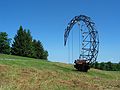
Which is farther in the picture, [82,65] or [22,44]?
[22,44]

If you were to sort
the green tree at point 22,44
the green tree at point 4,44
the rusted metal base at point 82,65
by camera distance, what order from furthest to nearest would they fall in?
the green tree at point 4,44 → the green tree at point 22,44 → the rusted metal base at point 82,65

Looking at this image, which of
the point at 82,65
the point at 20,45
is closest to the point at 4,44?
the point at 20,45

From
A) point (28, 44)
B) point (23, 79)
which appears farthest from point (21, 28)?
point (23, 79)

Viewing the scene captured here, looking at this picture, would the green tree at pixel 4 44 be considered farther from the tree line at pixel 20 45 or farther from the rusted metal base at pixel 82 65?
the rusted metal base at pixel 82 65

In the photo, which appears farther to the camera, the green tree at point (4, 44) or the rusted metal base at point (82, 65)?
the green tree at point (4, 44)

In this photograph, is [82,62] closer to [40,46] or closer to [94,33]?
[94,33]

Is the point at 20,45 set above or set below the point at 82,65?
above

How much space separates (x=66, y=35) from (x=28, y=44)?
51021 millimetres

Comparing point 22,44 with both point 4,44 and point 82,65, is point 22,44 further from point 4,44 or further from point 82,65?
point 82,65

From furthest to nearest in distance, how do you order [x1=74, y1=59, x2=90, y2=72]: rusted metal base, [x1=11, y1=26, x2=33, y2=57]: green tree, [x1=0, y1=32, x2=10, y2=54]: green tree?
[x1=0, y1=32, x2=10, y2=54]: green tree → [x1=11, y1=26, x2=33, y2=57]: green tree → [x1=74, y1=59, x2=90, y2=72]: rusted metal base

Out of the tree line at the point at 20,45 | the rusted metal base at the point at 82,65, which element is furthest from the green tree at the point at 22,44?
the rusted metal base at the point at 82,65

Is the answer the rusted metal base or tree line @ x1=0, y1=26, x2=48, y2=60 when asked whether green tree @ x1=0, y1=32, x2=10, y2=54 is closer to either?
tree line @ x1=0, y1=26, x2=48, y2=60

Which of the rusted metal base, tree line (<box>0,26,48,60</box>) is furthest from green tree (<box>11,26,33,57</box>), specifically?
the rusted metal base

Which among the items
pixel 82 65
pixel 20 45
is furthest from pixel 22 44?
pixel 82 65
